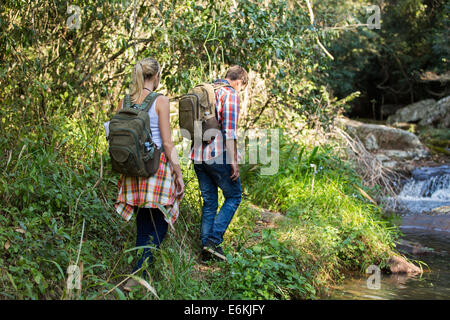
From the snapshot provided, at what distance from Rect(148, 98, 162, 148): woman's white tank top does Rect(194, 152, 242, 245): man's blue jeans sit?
851 millimetres

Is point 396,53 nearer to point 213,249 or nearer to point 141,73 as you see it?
point 213,249

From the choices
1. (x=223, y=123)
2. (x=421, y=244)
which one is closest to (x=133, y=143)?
(x=223, y=123)

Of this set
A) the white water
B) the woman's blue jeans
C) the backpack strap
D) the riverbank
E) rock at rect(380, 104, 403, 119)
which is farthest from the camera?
rock at rect(380, 104, 403, 119)

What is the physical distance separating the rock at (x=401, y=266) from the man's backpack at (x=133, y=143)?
11.0 feet

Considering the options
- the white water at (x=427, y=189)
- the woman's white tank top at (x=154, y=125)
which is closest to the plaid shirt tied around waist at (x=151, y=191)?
the woman's white tank top at (x=154, y=125)

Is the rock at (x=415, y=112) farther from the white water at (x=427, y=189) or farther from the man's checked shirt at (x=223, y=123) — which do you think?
the man's checked shirt at (x=223, y=123)

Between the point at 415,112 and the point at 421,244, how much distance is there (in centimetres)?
1323

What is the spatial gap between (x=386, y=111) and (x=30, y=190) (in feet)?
66.5

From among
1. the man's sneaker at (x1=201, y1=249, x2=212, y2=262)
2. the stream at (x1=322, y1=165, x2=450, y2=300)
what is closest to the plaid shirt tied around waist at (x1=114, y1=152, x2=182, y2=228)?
the man's sneaker at (x1=201, y1=249, x2=212, y2=262)

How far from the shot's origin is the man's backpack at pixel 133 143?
10.4 feet

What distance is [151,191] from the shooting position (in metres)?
3.36

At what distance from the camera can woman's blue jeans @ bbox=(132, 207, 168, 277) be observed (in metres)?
3.46

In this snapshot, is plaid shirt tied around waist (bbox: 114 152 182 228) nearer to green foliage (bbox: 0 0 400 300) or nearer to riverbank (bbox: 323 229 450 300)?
green foliage (bbox: 0 0 400 300)

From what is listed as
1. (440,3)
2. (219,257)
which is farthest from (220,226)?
(440,3)
